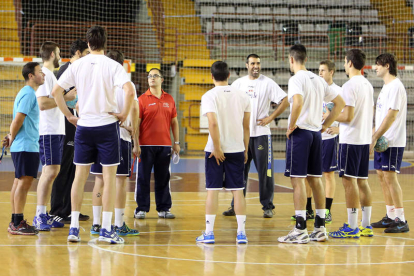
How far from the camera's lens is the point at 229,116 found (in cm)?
590

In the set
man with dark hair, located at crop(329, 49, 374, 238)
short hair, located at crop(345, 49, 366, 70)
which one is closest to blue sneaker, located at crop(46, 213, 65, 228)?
man with dark hair, located at crop(329, 49, 374, 238)

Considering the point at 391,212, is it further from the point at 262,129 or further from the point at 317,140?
the point at 262,129

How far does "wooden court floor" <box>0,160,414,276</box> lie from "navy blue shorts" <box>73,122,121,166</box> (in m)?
0.87

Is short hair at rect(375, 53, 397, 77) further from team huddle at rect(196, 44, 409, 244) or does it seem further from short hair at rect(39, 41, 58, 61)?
short hair at rect(39, 41, 58, 61)

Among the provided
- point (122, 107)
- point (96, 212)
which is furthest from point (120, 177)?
point (122, 107)

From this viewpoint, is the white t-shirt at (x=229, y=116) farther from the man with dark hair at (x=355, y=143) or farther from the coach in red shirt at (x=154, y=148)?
the coach in red shirt at (x=154, y=148)

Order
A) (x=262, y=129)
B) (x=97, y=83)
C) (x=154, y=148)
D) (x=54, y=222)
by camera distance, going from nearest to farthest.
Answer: (x=97, y=83) < (x=54, y=222) < (x=154, y=148) < (x=262, y=129)

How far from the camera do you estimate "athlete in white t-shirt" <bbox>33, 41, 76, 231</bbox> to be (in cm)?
638

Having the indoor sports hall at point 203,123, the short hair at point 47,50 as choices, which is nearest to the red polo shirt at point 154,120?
the indoor sports hall at point 203,123

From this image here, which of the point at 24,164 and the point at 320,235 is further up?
the point at 24,164

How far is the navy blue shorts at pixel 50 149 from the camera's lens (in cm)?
643

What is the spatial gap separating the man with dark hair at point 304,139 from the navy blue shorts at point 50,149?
2640mm

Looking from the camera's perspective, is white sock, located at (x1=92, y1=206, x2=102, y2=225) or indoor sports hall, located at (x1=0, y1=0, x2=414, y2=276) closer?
indoor sports hall, located at (x1=0, y1=0, x2=414, y2=276)

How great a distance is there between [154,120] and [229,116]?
6.28 ft
